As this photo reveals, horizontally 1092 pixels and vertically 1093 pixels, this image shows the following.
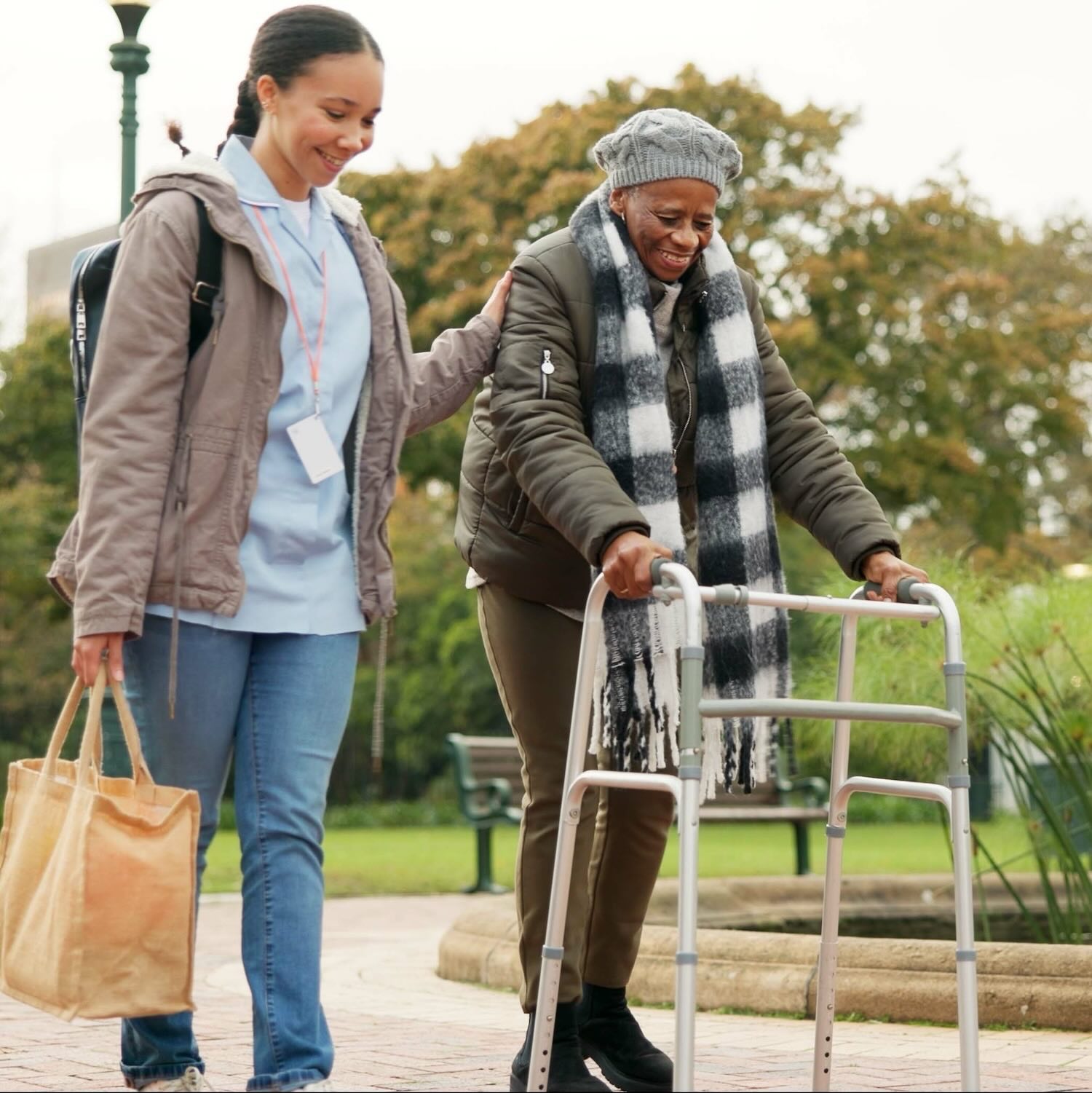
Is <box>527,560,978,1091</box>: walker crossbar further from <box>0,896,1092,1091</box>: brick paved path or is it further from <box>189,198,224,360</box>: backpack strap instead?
<box>189,198,224,360</box>: backpack strap

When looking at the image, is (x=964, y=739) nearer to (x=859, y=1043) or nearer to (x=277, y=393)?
(x=277, y=393)

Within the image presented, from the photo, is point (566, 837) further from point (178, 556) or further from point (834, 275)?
point (834, 275)

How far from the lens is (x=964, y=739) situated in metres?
3.22

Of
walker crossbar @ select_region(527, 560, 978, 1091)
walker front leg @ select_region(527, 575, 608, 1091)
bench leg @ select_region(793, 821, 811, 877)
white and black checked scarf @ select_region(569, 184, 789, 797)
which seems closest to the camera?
walker crossbar @ select_region(527, 560, 978, 1091)

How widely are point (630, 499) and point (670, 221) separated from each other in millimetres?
642

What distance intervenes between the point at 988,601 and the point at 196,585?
4.16 m

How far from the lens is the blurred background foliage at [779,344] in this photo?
23250 mm

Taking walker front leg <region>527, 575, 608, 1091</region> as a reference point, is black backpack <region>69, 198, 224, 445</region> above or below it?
above

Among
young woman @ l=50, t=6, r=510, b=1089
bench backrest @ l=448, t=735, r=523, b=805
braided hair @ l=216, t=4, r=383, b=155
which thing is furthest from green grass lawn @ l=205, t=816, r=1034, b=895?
braided hair @ l=216, t=4, r=383, b=155

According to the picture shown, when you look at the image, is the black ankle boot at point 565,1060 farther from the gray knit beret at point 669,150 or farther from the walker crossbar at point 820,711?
the gray knit beret at point 669,150

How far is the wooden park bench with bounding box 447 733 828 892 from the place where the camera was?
38.4ft

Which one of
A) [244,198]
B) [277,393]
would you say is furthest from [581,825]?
[244,198]

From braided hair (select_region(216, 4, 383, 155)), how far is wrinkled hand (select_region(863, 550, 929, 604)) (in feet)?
4.43

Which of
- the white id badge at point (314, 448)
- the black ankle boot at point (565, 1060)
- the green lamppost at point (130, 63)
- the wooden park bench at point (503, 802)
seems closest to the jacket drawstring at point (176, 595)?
the white id badge at point (314, 448)
